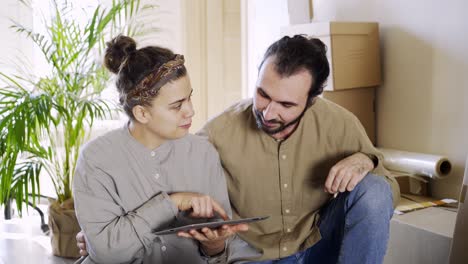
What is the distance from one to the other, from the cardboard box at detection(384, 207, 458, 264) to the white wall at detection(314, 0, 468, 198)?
0.91 ft

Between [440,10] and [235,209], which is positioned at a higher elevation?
[440,10]

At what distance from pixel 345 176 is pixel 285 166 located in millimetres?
236

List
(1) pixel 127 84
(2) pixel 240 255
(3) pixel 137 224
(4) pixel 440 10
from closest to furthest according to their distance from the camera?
1. (3) pixel 137 224
2. (1) pixel 127 84
3. (2) pixel 240 255
4. (4) pixel 440 10

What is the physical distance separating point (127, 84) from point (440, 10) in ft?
4.96

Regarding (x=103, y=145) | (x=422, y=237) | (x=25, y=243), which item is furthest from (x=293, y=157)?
(x=25, y=243)

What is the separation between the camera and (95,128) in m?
4.05

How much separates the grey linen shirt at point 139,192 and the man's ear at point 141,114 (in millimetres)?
60

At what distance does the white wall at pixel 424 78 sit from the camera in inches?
94.2

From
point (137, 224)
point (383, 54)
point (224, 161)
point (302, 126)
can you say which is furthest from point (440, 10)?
point (137, 224)

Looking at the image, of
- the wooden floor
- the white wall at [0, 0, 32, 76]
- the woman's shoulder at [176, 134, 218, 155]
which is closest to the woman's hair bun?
the woman's shoulder at [176, 134, 218, 155]

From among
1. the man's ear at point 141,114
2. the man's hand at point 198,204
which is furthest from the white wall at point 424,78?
the man's ear at point 141,114

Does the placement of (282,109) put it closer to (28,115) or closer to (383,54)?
(383,54)

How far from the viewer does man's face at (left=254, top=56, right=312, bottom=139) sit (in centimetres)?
163

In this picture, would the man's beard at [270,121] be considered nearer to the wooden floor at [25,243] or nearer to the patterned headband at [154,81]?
the patterned headband at [154,81]
